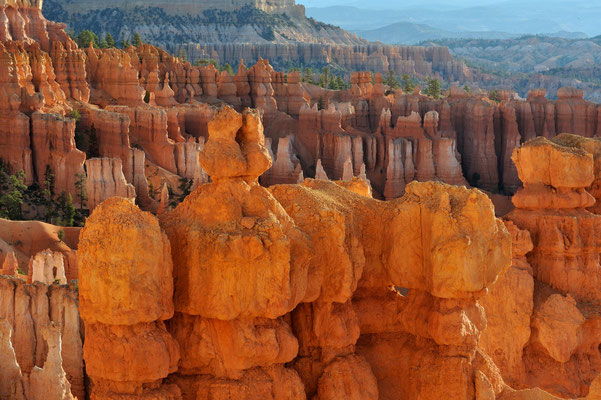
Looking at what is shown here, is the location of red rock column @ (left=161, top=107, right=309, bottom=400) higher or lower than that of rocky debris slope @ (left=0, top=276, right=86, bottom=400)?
higher

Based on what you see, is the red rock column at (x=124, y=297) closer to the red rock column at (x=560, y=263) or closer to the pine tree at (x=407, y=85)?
the red rock column at (x=560, y=263)

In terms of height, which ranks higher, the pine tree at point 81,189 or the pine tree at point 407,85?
the pine tree at point 407,85

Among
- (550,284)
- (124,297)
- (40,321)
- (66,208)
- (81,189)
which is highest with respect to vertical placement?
(124,297)

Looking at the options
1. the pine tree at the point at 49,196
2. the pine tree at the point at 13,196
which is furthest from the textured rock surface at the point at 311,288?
the pine tree at the point at 13,196

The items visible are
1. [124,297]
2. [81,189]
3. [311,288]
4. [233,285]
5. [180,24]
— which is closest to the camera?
[124,297]

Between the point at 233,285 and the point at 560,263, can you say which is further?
the point at 560,263

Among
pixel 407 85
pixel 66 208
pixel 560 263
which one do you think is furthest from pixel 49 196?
pixel 407 85

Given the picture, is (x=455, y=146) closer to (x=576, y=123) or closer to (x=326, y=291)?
(x=576, y=123)

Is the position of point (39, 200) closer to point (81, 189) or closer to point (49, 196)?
point (49, 196)

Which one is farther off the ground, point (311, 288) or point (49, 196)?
point (311, 288)

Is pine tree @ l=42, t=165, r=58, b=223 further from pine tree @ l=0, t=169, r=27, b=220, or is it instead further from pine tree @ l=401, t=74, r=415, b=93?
pine tree @ l=401, t=74, r=415, b=93

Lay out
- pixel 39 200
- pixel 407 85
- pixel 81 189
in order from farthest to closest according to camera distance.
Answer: pixel 407 85 → pixel 81 189 → pixel 39 200

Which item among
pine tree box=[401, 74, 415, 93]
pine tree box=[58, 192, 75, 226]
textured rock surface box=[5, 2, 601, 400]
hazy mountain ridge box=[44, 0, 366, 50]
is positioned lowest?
pine tree box=[58, 192, 75, 226]

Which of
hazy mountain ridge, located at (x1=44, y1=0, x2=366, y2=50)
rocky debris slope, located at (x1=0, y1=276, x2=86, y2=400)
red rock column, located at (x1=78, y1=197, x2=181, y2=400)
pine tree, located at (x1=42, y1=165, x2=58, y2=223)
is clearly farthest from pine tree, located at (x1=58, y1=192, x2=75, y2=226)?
hazy mountain ridge, located at (x1=44, y1=0, x2=366, y2=50)
